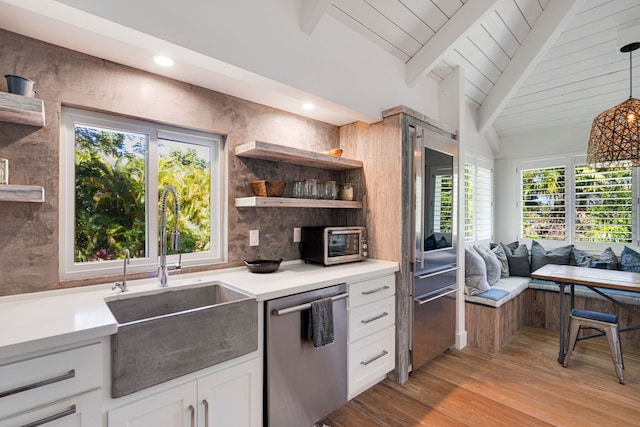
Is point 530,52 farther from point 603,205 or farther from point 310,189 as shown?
point 310,189

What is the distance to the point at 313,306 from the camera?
1.80m

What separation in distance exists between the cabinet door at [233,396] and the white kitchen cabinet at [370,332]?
0.70m

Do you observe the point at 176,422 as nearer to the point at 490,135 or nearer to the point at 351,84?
the point at 351,84

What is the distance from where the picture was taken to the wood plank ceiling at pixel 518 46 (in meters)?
2.40

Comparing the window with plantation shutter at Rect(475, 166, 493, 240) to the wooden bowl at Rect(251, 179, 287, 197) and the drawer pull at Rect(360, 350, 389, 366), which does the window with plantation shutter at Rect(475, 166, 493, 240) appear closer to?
the drawer pull at Rect(360, 350, 389, 366)

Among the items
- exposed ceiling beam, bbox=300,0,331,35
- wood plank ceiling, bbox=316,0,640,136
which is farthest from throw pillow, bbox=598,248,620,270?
exposed ceiling beam, bbox=300,0,331,35

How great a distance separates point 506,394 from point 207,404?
211 cm

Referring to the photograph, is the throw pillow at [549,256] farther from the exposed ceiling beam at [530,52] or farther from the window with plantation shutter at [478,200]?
the exposed ceiling beam at [530,52]

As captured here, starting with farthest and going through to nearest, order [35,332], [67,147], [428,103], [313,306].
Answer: [428,103] < [313,306] < [67,147] < [35,332]

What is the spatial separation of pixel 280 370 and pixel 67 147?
64.8 inches

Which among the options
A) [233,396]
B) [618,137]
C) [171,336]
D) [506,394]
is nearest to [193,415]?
[233,396]

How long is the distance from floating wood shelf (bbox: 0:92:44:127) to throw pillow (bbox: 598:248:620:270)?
16.1ft

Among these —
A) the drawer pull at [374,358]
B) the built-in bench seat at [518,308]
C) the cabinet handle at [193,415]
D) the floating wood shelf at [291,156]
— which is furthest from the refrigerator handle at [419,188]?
the cabinet handle at [193,415]

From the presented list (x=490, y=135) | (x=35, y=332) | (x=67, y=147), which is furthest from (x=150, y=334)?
(x=490, y=135)
